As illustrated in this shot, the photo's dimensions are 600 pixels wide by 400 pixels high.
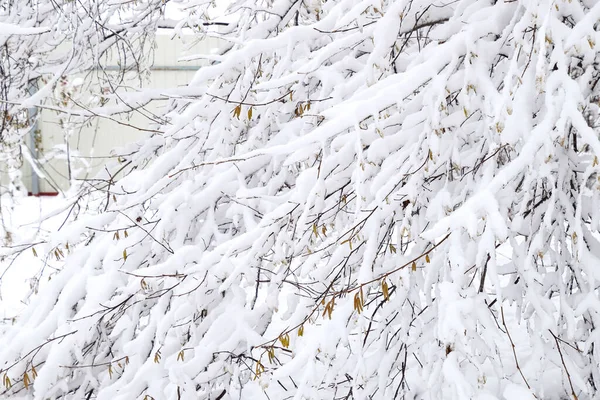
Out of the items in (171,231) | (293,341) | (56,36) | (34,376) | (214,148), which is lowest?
(293,341)

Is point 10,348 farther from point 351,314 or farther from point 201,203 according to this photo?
point 351,314

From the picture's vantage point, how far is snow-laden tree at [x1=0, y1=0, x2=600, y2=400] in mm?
1945

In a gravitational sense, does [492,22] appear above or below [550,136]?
above

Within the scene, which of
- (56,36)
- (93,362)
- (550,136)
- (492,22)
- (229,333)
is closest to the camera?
(550,136)

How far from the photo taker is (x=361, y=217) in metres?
2.13

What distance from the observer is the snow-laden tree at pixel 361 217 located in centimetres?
195

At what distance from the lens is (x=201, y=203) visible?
2.67 meters

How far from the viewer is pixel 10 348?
2779mm

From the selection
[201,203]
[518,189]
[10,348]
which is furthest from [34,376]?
[518,189]

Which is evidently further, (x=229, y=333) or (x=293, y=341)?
(x=229, y=333)

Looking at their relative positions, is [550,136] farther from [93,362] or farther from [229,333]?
[93,362]

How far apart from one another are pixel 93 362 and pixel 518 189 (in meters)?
1.80

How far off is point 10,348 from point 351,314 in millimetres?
1366

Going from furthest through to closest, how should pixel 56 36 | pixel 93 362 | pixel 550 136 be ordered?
pixel 56 36 → pixel 93 362 → pixel 550 136
